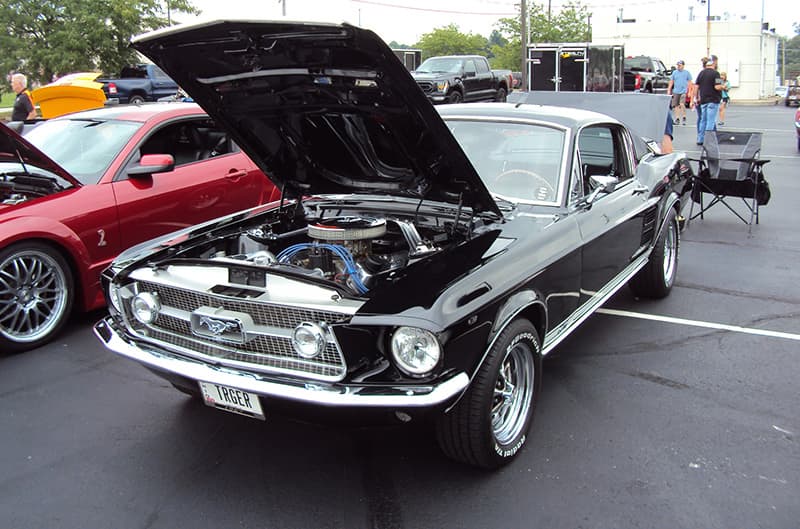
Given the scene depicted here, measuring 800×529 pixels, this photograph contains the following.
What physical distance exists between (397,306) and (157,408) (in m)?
1.94

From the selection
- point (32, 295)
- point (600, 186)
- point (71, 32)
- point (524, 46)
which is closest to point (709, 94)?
point (600, 186)

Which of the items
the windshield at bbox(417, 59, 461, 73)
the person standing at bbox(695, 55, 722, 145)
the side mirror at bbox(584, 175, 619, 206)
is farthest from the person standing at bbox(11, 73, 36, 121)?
the windshield at bbox(417, 59, 461, 73)

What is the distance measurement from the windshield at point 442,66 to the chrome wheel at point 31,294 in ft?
60.8

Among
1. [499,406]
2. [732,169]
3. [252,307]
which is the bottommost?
[499,406]

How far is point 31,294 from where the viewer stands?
4898mm

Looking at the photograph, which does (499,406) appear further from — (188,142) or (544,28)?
(544,28)

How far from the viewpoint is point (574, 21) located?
5006 cm

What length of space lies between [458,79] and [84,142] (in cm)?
1697

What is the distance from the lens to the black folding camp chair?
7.97 meters

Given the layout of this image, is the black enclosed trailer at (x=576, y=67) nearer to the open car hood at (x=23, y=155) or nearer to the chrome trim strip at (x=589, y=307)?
the chrome trim strip at (x=589, y=307)

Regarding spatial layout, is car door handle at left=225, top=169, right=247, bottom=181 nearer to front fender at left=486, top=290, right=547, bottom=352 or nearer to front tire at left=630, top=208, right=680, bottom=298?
front tire at left=630, top=208, right=680, bottom=298

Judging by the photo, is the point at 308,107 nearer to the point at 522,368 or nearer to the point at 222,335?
the point at 222,335

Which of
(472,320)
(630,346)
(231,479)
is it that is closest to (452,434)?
(472,320)

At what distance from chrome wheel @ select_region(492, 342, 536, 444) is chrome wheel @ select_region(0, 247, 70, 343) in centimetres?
341
